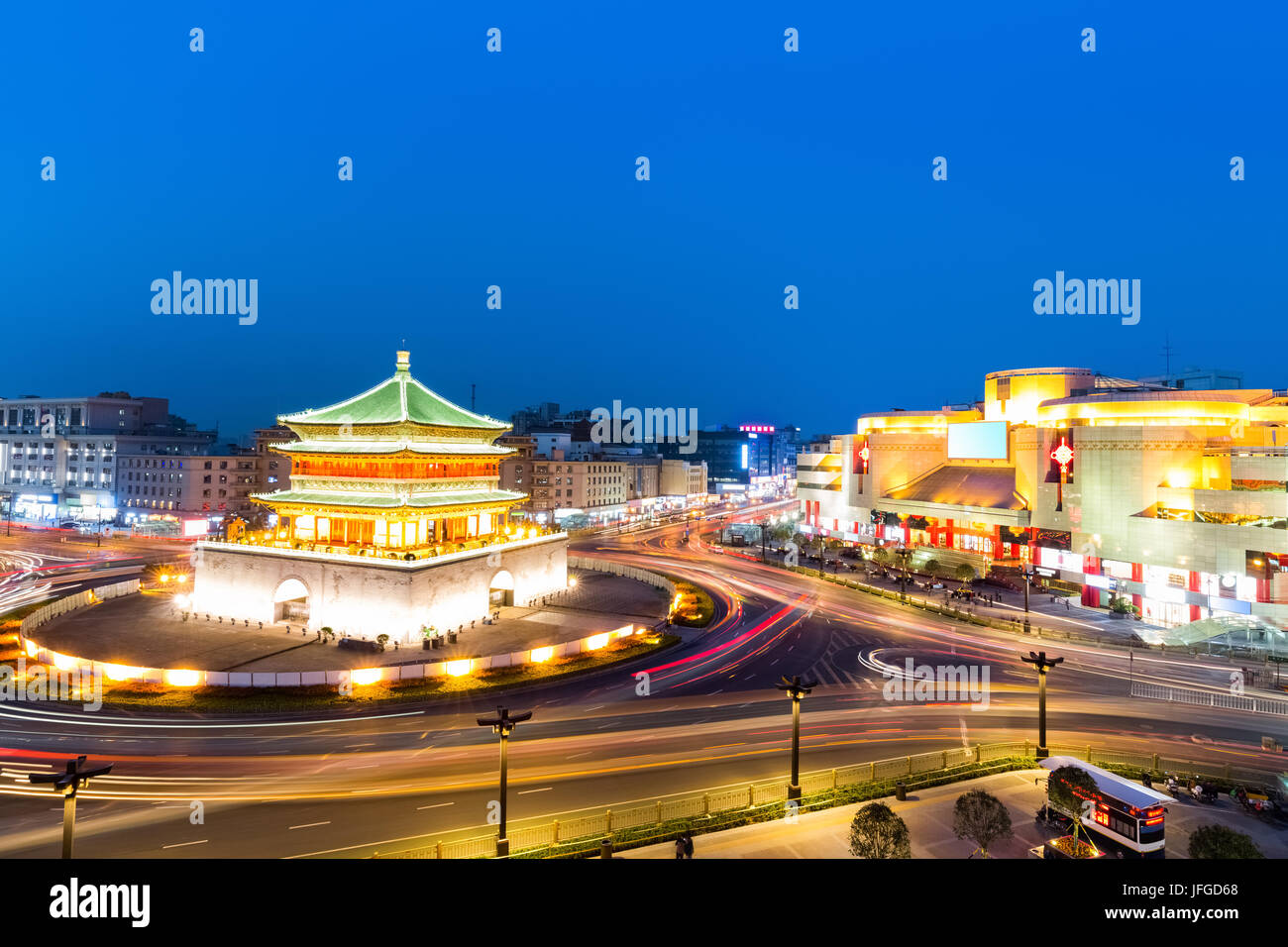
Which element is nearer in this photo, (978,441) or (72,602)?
(72,602)

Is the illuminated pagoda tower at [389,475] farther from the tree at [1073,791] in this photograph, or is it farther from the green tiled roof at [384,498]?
the tree at [1073,791]

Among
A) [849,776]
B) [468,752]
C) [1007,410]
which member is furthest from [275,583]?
[1007,410]

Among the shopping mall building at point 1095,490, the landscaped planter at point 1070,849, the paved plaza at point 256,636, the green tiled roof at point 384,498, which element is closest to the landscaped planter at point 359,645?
the paved plaza at point 256,636

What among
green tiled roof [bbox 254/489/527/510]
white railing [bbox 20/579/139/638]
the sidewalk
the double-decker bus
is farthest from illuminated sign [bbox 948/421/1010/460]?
white railing [bbox 20/579/139/638]

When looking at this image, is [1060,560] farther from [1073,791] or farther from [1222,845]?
[1222,845]

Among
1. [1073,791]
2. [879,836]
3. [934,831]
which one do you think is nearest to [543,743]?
[934,831]

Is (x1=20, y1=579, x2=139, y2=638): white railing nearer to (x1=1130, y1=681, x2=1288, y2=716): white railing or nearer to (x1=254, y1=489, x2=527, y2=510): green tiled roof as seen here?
(x1=254, y1=489, x2=527, y2=510): green tiled roof
